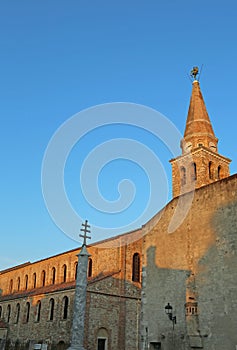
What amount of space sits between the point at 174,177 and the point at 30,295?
20.5 metres

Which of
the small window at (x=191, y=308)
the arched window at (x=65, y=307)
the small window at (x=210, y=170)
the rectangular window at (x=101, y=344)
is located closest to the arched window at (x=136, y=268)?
the rectangular window at (x=101, y=344)

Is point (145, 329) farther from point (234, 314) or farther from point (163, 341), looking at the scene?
point (234, 314)

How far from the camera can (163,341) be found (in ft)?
65.9

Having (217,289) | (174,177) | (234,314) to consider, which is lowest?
(234,314)

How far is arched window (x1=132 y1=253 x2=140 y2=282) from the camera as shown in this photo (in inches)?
1249

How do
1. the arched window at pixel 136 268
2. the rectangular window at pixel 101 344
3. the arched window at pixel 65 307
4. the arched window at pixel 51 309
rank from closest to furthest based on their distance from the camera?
the rectangular window at pixel 101 344 → the arched window at pixel 65 307 → the arched window at pixel 136 268 → the arched window at pixel 51 309

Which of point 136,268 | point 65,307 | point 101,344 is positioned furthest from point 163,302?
point 65,307

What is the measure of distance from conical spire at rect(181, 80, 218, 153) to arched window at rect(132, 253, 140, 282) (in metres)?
10.4

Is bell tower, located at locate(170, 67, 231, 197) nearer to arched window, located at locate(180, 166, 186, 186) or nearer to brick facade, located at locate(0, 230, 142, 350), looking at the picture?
arched window, located at locate(180, 166, 186, 186)

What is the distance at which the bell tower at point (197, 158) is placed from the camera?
1019 inches

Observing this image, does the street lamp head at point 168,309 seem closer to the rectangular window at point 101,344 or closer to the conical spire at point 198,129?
the rectangular window at point 101,344

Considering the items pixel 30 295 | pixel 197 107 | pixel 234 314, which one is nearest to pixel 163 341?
pixel 234 314

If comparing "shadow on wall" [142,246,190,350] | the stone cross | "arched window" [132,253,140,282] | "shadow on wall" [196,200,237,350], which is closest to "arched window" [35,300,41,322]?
"arched window" [132,253,140,282]

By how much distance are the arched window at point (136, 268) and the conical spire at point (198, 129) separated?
34.3 feet
